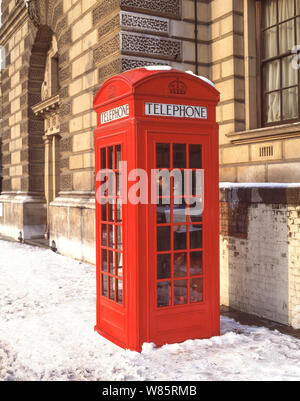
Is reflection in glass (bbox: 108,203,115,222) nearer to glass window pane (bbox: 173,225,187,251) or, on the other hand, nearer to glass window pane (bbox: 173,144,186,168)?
glass window pane (bbox: 173,225,187,251)

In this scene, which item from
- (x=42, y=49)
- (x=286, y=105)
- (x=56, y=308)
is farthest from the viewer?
(x=42, y=49)

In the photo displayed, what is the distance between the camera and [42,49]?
13.2 m

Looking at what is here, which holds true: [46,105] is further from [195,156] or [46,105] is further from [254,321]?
[254,321]

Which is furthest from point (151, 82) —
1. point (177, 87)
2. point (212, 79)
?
point (212, 79)

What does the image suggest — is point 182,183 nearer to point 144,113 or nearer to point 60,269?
point 144,113

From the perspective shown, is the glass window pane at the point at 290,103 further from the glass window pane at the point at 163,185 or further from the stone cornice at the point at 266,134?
the glass window pane at the point at 163,185

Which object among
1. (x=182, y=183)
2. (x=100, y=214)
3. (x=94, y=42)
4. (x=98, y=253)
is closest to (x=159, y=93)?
(x=182, y=183)

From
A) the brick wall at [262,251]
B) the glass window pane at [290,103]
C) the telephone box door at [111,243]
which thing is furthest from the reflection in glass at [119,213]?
the glass window pane at [290,103]

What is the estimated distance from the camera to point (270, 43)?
290 inches

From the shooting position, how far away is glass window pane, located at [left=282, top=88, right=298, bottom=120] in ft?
22.6

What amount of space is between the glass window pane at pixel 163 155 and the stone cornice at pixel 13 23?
10.8m

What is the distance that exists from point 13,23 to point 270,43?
10.1 meters

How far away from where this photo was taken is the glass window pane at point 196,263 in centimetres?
457

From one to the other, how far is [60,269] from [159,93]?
531 cm
